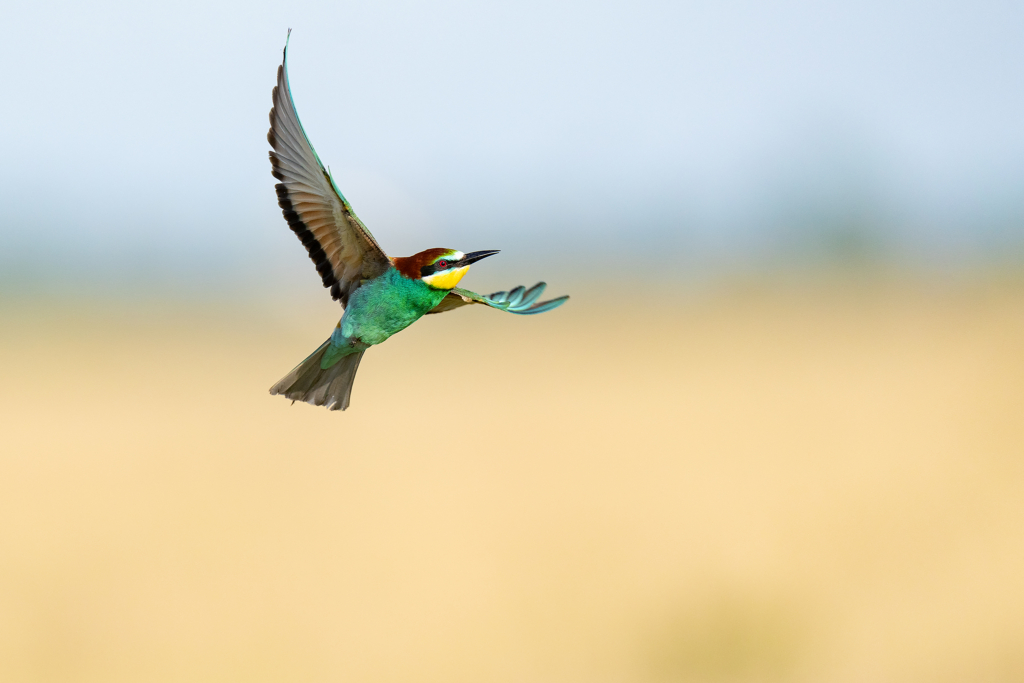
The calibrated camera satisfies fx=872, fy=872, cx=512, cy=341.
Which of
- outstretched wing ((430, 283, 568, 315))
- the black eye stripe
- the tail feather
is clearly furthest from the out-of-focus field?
the black eye stripe

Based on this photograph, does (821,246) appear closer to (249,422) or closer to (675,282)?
→ (675,282)

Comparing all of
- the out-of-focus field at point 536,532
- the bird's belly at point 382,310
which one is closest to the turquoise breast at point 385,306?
the bird's belly at point 382,310

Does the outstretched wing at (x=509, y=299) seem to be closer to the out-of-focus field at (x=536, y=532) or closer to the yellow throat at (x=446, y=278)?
the yellow throat at (x=446, y=278)

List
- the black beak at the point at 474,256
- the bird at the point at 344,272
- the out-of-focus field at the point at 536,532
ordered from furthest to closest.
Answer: the out-of-focus field at the point at 536,532 < the bird at the point at 344,272 < the black beak at the point at 474,256

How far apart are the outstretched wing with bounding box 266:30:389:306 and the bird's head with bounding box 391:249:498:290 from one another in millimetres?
54

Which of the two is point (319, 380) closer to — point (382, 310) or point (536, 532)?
point (382, 310)

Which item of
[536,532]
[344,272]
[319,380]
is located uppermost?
[344,272]

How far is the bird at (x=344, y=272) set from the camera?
37.2 inches

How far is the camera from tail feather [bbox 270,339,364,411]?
1.03 m

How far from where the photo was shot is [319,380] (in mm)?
1108

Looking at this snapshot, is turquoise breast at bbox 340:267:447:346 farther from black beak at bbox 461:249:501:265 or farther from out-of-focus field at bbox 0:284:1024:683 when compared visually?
out-of-focus field at bbox 0:284:1024:683

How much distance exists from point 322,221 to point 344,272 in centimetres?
7

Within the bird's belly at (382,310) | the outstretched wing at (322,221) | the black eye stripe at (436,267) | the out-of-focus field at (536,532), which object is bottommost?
the out-of-focus field at (536,532)

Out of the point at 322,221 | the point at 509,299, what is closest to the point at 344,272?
the point at 322,221
